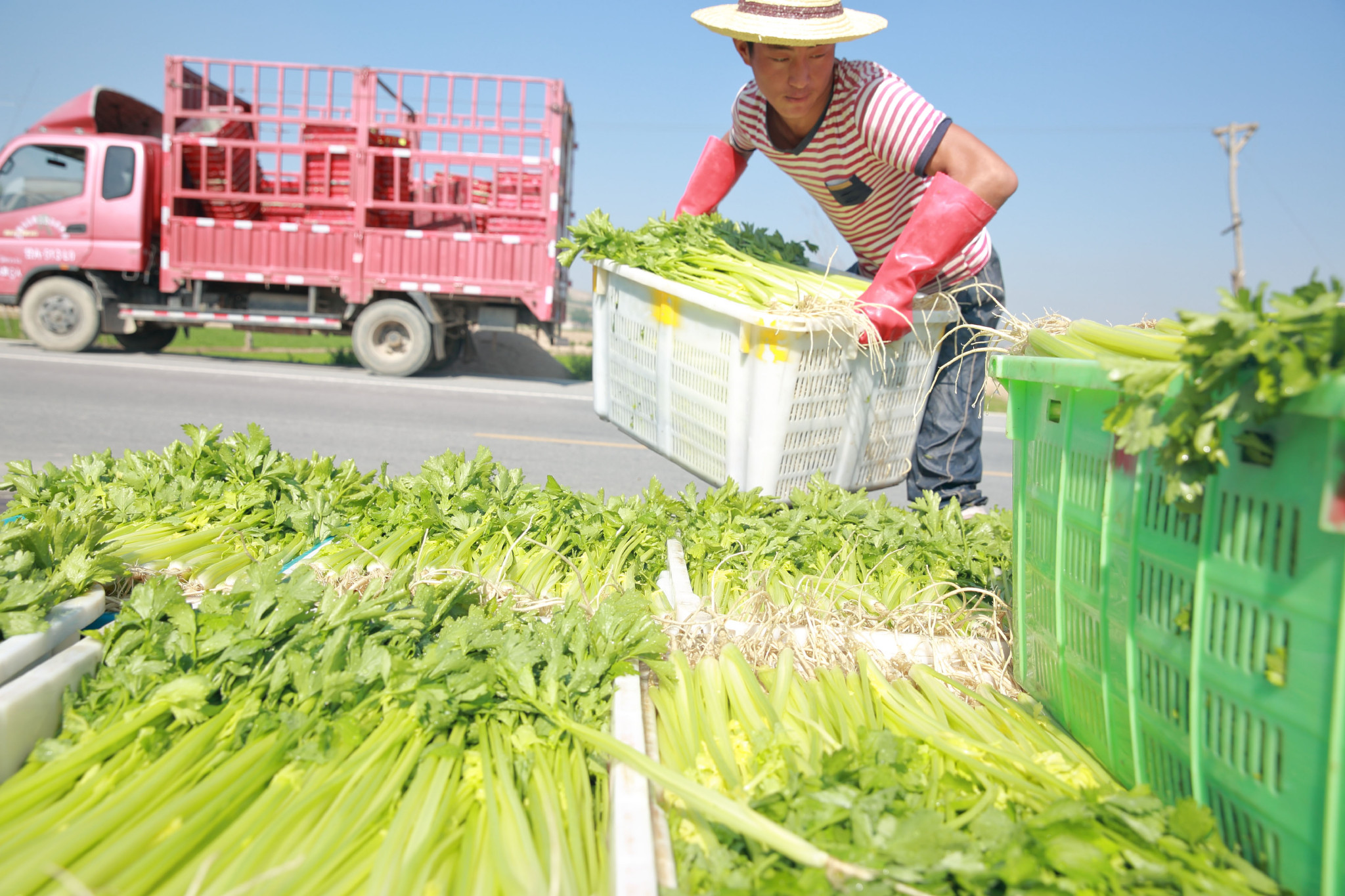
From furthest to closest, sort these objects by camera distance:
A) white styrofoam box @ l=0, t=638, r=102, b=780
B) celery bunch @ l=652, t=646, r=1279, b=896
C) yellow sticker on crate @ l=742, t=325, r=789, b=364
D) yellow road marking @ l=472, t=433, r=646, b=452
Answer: yellow road marking @ l=472, t=433, r=646, b=452 < yellow sticker on crate @ l=742, t=325, r=789, b=364 < white styrofoam box @ l=0, t=638, r=102, b=780 < celery bunch @ l=652, t=646, r=1279, b=896

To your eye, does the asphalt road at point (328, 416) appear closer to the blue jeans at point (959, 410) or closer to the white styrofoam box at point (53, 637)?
the blue jeans at point (959, 410)

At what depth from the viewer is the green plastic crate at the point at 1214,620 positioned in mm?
1107

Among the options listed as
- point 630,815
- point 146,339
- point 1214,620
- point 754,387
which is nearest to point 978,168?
point 754,387

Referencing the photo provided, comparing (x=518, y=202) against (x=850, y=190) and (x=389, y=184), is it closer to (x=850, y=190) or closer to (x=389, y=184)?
(x=389, y=184)

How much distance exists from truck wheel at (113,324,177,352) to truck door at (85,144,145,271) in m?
1.39

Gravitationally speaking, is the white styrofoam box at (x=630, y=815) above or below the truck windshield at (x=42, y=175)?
below

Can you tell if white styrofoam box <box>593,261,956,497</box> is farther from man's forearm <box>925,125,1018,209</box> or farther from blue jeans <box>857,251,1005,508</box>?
man's forearm <box>925,125,1018,209</box>

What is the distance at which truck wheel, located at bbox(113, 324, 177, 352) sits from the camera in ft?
41.5

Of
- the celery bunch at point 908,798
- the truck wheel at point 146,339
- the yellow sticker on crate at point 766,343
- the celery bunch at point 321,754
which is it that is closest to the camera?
the celery bunch at point 908,798

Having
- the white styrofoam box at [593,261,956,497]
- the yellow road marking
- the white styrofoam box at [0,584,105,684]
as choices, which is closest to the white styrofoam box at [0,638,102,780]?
the white styrofoam box at [0,584,105,684]

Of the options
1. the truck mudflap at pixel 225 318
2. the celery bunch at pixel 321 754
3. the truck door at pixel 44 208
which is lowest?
the celery bunch at pixel 321 754

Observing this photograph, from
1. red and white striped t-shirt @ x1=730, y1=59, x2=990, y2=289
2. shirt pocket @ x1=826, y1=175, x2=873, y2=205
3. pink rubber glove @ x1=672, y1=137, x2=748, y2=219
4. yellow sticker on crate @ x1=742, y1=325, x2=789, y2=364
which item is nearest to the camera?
yellow sticker on crate @ x1=742, y1=325, x2=789, y2=364

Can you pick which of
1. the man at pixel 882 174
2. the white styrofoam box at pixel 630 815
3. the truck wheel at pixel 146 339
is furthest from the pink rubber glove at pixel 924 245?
the truck wheel at pixel 146 339

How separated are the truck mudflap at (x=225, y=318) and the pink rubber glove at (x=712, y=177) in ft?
30.3
